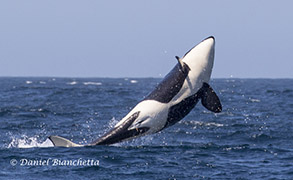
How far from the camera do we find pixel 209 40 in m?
18.7

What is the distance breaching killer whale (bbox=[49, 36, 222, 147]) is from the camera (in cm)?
1812

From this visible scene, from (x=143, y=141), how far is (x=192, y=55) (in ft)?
16.3

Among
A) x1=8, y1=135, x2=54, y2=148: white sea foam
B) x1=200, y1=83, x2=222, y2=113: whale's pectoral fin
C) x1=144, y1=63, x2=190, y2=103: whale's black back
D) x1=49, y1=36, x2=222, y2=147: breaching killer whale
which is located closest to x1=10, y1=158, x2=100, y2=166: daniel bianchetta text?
x1=49, y1=36, x2=222, y2=147: breaching killer whale

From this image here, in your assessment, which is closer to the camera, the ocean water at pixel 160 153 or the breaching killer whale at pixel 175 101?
the ocean water at pixel 160 153

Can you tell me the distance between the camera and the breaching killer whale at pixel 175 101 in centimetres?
1812

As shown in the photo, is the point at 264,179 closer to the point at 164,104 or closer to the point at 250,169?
the point at 250,169

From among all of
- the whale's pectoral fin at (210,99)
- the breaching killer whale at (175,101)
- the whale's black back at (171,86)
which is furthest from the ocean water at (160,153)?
the whale's black back at (171,86)

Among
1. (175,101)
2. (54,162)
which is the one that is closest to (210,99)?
(175,101)

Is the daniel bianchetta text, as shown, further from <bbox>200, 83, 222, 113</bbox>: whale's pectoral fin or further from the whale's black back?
<bbox>200, 83, 222, 113</bbox>: whale's pectoral fin

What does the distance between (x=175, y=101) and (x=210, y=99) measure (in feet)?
3.56

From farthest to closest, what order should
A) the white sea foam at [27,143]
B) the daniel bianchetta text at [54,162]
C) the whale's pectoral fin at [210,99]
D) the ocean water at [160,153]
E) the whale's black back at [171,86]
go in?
the white sea foam at [27,143] → the whale's black back at [171,86] → the whale's pectoral fin at [210,99] → the daniel bianchetta text at [54,162] → the ocean water at [160,153]

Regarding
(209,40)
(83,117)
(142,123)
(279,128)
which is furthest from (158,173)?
(83,117)

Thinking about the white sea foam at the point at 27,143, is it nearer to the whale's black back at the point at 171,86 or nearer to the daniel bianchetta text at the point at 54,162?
the daniel bianchetta text at the point at 54,162

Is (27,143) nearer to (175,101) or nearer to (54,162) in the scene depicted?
(54,162)
